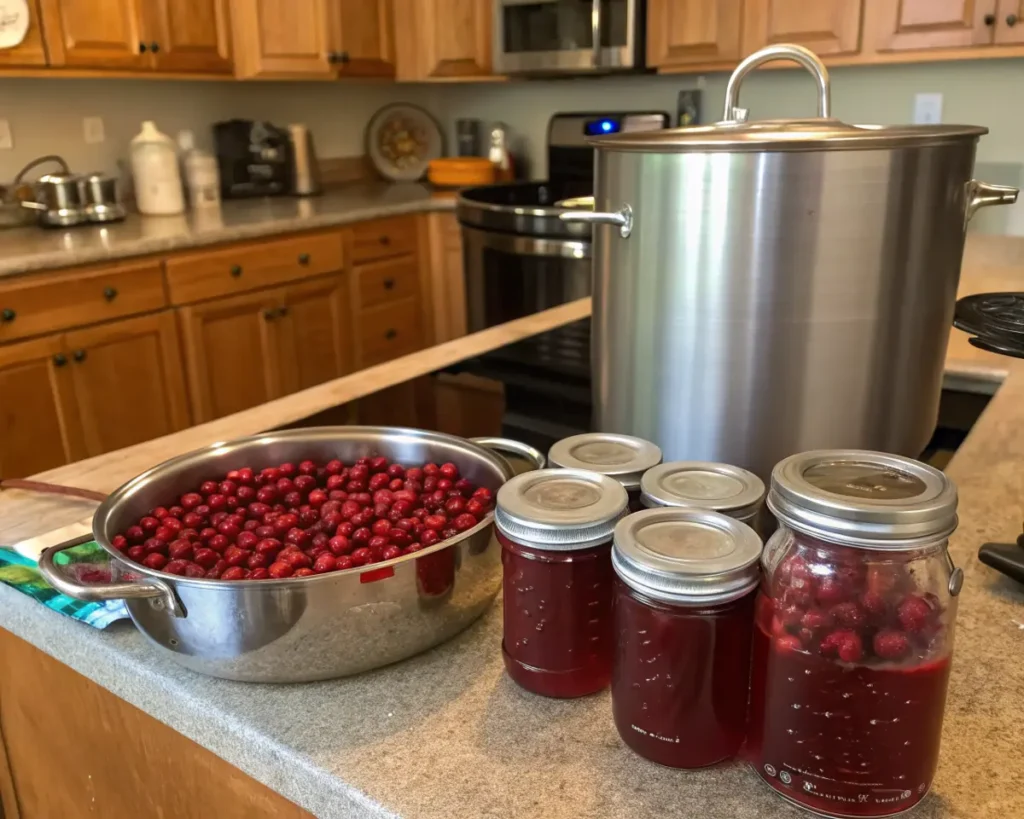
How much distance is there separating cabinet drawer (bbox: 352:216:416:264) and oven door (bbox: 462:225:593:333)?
392 mm

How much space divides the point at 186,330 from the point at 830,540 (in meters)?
2.33

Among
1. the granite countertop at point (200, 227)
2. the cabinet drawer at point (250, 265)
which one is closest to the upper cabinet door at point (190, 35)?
the granite countertop at point (200, 227)

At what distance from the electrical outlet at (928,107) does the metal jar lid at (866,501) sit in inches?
108

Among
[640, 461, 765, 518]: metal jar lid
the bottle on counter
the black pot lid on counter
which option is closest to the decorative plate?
the bottle on counter

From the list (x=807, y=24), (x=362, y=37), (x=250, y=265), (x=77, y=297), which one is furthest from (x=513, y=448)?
(x=362, y=37)

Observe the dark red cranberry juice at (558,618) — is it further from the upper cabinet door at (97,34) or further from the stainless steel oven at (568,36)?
the stainless steel oven at (568,36)

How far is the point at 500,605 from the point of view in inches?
27.2

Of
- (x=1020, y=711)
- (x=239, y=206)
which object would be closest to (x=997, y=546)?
(x=1020, y=711)

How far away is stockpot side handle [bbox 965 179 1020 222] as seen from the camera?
29.1 inches

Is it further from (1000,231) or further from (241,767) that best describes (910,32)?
(241,767)

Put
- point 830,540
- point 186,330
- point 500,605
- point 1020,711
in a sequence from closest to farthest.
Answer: point 830,540 → point 1020,711 → point 500,605 → point 186,330

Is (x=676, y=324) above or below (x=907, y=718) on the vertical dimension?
above

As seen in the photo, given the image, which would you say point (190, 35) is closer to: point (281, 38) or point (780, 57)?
point (281, 38)

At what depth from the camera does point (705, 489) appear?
573 mm
